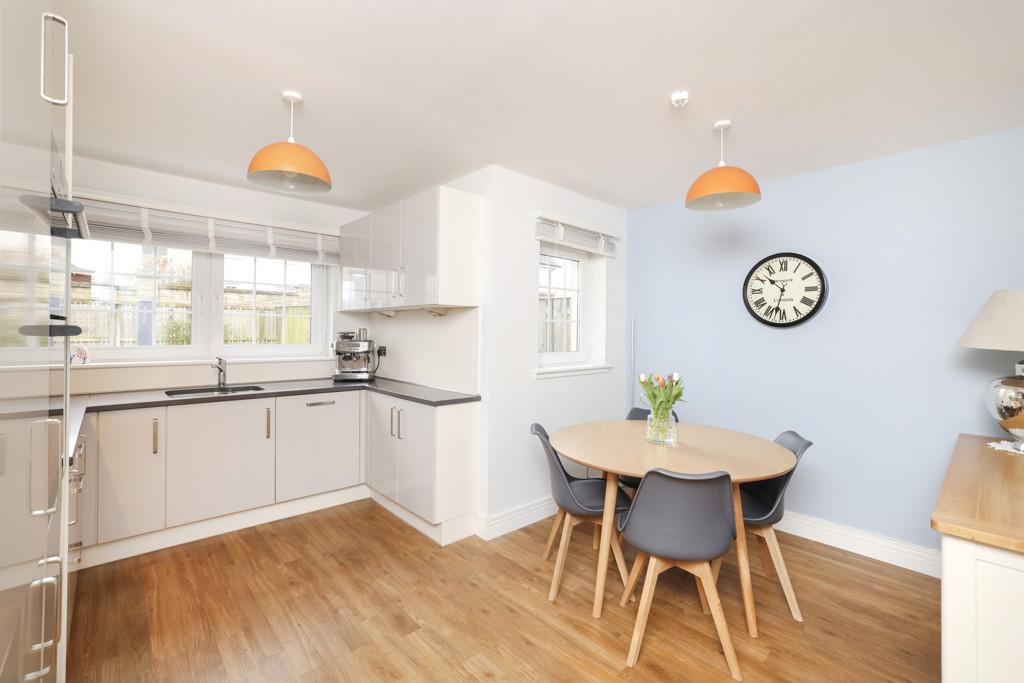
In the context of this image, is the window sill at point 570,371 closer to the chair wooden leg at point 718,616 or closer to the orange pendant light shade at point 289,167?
the chair wooden leg at point 718,616

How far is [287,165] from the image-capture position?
Answer: 71.7 inches

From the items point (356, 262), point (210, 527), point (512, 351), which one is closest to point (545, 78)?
point (512, 351)

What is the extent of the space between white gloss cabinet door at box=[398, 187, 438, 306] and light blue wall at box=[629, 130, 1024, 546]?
2018 mm

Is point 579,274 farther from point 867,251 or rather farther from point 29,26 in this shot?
point 29,26

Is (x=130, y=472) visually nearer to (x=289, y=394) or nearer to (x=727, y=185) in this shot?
(x=289, y=394)

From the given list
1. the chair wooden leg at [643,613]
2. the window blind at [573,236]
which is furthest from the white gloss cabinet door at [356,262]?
the chair wooden leg at [643,613]

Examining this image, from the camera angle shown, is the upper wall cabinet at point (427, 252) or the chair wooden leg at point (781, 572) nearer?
the chair wooden leg at point (781, 572)

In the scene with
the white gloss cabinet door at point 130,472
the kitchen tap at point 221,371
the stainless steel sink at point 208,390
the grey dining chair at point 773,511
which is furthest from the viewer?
the kitchen tap at point 221,371

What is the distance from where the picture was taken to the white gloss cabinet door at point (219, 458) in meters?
2.69

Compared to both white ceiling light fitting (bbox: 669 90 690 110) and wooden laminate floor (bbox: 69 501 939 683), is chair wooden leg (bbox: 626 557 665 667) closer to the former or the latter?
wooden laminate floor (bbox: 69 501 939 683)

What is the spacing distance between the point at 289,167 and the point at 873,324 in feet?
10.8

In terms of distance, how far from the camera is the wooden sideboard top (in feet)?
3.69

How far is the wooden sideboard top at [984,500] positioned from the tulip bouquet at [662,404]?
1.03 metres

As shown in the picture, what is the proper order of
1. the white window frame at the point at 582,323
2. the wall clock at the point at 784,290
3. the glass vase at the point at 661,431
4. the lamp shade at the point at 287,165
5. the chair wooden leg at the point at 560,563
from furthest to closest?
the white window frame at the point at 582,323
the wall clock at the point at 784,290
the glass vase at the point at 661,431
the chair wooden leg at the point at 560,563
the lamp shade at the point at 287,165
